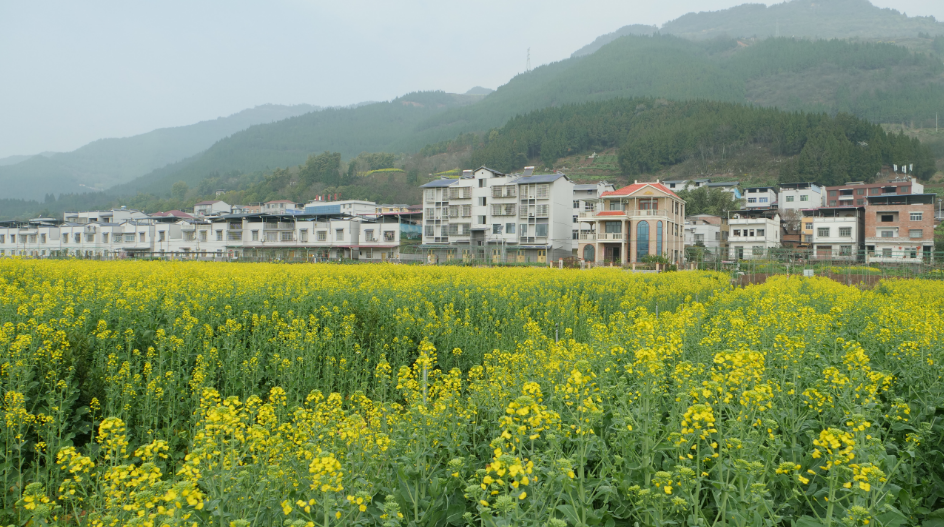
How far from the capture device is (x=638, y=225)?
5244 centimetres

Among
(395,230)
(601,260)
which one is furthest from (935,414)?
(395,230)

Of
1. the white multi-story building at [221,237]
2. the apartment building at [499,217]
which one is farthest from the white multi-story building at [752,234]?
the white multi-story building at [221,237]

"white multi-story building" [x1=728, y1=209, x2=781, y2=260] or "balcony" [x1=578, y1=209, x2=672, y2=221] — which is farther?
"white multi-story building" [x1=728, y1=209, x2=781, y2=260]

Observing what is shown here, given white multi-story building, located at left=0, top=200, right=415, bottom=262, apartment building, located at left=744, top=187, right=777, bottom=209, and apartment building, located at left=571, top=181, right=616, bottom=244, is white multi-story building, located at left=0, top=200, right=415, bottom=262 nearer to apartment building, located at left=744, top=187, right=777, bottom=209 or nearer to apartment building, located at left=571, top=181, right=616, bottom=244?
apartment building, located at left=571, top=181, right=616, bottom=244

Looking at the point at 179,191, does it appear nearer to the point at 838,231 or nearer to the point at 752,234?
the point at 752,234

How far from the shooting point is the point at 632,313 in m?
8.68

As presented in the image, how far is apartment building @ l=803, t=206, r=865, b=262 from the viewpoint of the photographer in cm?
5556

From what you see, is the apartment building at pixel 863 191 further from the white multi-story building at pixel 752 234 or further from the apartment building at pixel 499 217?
the apartment building at pixel 499 217

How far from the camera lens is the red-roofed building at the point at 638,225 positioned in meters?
51.3

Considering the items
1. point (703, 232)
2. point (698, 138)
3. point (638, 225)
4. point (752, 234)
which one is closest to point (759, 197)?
point (703, 232)

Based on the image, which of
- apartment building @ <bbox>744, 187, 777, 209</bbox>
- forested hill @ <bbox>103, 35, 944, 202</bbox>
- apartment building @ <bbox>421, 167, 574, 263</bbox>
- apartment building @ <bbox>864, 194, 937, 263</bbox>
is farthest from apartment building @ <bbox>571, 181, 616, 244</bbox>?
forested hill @ <bbox>103, 35, 944, 202</bbox>

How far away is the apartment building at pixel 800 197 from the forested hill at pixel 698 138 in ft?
23.1

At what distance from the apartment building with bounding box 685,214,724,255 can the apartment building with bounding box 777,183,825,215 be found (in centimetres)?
1710

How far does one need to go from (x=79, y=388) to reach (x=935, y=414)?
33.1 ft
